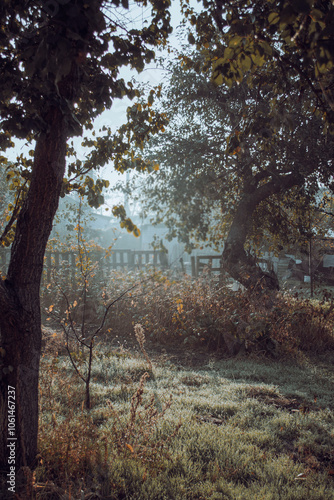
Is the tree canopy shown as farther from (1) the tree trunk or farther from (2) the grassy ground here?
(1) the tree trunk

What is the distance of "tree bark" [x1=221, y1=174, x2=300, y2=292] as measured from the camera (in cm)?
902

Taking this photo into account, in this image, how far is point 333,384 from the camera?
4656mm

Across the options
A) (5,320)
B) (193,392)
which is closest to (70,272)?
(193,392)

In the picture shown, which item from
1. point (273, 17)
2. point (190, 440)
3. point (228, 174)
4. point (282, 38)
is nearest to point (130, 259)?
point (228, 174)

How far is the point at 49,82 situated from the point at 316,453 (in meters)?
3.31

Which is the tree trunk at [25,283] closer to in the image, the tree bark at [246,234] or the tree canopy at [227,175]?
the tree canopy at [227,175]

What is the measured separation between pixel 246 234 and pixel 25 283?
8.22 meters

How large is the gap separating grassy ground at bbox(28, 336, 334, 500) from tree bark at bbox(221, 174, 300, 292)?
442 centimetres

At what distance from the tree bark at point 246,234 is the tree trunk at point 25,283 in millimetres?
7170

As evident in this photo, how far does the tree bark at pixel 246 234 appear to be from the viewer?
9016 mm

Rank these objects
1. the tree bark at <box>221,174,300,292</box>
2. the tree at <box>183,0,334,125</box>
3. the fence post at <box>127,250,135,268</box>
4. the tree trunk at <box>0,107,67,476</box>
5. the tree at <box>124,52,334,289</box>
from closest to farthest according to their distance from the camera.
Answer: the tree at <box>183,0,334,125</box>
the tree trunk at <box>0,107,67,476</box>
the tree at <box>124,52,334,289</box>
the tree bark at <box>221,174,300,292</box>
the fence post at <box>127,250,135,268</box>

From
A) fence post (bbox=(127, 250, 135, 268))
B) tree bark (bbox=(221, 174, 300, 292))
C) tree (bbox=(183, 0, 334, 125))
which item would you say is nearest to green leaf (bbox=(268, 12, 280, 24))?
tree (bbox=(183, 0, 334, 125))

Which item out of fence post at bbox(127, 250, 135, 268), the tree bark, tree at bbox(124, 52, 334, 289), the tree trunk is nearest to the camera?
the tree trunk

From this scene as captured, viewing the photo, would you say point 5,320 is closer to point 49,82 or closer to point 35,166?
point 35,166
